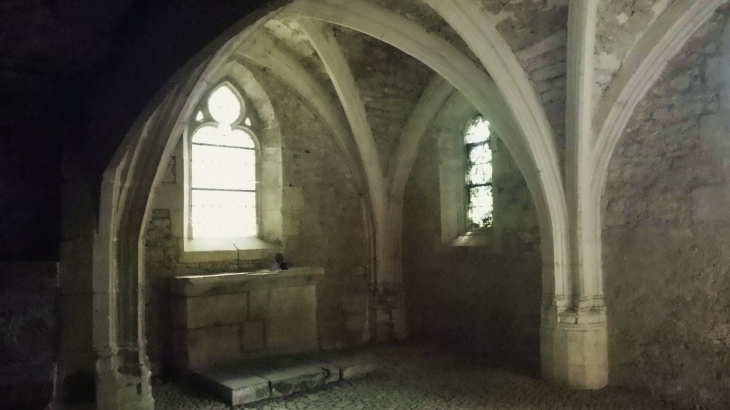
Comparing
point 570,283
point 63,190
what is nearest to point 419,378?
point 570,283

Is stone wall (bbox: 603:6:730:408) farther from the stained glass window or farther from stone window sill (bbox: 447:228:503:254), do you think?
the stained glass window

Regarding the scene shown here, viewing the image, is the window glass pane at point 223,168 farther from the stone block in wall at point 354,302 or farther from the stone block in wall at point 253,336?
the stone block in wall at point 354,302

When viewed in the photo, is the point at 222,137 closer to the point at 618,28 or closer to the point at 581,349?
the point at 618,28

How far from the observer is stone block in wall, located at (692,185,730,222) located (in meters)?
4.12

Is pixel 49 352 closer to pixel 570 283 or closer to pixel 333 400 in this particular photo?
pixel 333 400

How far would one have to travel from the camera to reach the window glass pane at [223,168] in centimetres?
595

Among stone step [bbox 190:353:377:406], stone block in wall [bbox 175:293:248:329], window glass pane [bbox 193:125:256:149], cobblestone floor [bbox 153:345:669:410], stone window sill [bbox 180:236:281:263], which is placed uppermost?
window glass pane [bbox 193:125:256:149]

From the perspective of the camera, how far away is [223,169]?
6.14 meters

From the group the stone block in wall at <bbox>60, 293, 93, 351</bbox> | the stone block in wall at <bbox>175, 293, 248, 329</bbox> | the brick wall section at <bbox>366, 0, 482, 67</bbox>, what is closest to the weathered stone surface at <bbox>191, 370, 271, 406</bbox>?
the stone block in wall at <bbox>175, 293, 248, 329</bbox>

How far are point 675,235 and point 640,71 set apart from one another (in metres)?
1.37

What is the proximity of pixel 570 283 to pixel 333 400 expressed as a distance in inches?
91.6

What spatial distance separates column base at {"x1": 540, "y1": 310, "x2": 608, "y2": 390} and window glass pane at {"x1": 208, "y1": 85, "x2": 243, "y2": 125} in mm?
4049

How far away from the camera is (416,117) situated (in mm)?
6621

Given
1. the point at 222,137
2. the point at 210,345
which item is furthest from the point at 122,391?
the point at 222,137
